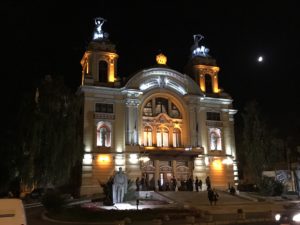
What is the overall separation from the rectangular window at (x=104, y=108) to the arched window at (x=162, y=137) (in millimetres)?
6176

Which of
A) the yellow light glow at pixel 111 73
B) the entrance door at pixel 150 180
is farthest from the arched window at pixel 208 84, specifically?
the entrance door at pixel 150 180

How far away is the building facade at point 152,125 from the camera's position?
3991cm

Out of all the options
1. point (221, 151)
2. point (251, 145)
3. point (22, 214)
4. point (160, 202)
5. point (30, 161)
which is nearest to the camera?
point (22, 214)

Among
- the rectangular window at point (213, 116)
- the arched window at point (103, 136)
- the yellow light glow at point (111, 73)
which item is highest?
the yellow light glow at point (111, 73)

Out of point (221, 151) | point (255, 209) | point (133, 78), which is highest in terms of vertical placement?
point (133, 78)

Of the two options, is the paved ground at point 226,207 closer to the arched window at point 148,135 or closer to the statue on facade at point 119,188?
the statue on facade at point 119,188

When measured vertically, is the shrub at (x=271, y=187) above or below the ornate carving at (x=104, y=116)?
below

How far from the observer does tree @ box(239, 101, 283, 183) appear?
41.3 meters

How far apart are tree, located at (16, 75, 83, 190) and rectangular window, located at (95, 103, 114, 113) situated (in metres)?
6.39

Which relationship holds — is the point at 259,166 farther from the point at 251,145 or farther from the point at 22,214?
the point at 22,214

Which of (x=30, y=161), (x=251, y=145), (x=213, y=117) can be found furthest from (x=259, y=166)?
(x=30, y=161)

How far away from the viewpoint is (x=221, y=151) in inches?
1783

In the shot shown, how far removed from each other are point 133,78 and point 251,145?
1522 cm

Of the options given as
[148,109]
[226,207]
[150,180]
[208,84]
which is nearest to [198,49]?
[208,84]
